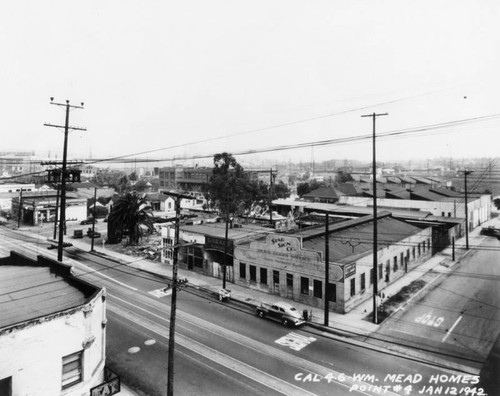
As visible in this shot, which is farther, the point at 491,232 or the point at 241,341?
the point at 491,232

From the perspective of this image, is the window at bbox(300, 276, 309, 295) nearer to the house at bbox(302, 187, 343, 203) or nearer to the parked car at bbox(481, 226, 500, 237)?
the parked car at bbox(481, 226, 500, 237)

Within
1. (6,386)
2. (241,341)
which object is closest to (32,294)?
(6,386)

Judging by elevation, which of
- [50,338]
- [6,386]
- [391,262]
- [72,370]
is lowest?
[72,370]

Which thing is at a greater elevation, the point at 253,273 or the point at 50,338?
the point at 50,338

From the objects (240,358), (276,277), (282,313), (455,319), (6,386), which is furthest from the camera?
(276,277)

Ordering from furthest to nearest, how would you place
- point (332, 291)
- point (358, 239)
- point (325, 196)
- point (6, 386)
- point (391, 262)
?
point (325, 196), point (358, 239), point (391, 262), point (332, 291), point (6, 386)

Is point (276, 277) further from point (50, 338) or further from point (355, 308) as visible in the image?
point (50, 338)

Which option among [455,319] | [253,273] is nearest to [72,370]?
[253,273]

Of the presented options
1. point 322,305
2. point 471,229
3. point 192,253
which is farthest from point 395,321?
point 471,229
